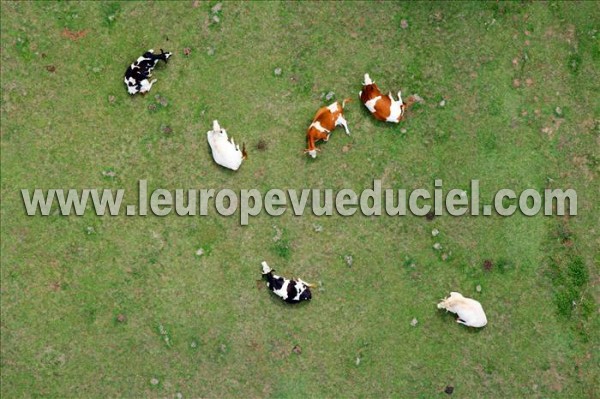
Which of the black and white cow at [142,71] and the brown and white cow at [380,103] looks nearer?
the brown and white cow at [380,103]

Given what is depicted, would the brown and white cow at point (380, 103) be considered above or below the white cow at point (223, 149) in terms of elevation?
above

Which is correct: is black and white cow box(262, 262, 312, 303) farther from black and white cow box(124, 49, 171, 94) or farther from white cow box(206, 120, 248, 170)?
black and white cow box(124, 49, 171, 94)

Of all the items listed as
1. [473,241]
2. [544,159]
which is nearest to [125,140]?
[473,241]

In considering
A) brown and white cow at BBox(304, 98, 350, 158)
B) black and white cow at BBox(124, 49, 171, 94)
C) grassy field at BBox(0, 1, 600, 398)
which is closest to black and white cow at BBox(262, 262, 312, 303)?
grassy field at BBox(0, 1, 600, 398)

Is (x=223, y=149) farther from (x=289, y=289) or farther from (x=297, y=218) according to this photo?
(x=289, y=289)

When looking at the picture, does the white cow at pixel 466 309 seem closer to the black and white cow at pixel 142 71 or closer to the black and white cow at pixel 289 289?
the black and white cow at pixel 289 289

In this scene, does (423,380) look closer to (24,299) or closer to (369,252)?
(369,252)

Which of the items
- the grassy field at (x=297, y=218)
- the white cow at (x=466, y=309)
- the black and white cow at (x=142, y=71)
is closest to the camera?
the white cow at (x=466, y=309)

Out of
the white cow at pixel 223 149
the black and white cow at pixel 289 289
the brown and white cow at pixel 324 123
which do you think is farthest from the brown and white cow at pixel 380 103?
the black and white cow at pixel 289 289
